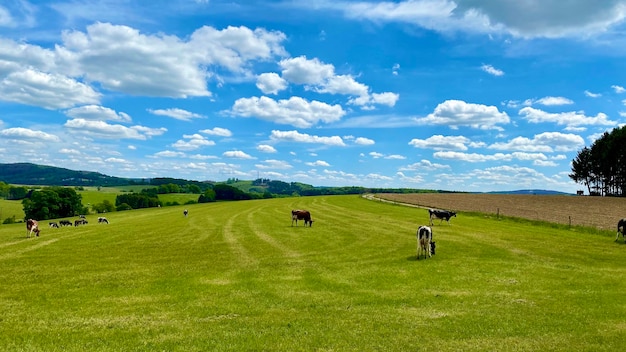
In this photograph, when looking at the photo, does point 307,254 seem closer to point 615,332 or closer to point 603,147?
point 615,332

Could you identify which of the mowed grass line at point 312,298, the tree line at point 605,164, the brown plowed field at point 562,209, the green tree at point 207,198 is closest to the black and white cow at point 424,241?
the mowed grass line at point 312,298

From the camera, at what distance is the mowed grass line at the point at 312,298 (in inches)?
435

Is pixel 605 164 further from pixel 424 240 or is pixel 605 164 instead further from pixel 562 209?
pixel 424 240

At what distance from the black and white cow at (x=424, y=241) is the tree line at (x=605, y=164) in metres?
106

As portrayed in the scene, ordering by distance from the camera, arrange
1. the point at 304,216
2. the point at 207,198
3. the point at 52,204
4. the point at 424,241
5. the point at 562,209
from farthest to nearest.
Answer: the point at 207,198, the point at 52,204, the point at 562,209, the point at 304,216, the point at 424,241

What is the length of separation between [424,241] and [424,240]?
0.07m

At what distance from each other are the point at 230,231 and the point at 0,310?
86.0 ft

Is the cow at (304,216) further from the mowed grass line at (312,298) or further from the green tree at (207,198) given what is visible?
the green tree at (207,198)

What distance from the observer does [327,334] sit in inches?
448

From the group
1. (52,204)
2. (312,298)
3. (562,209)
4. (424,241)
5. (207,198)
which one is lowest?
(52,204)

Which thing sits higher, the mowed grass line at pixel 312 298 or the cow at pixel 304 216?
the cow at pixel 304 216

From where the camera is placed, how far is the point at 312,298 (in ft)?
50.3

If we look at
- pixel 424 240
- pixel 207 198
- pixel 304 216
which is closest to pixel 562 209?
pixel 304 216

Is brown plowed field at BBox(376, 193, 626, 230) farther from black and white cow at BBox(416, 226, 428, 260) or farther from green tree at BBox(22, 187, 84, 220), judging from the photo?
green tree at BBox(22, 187, 84, 220)
